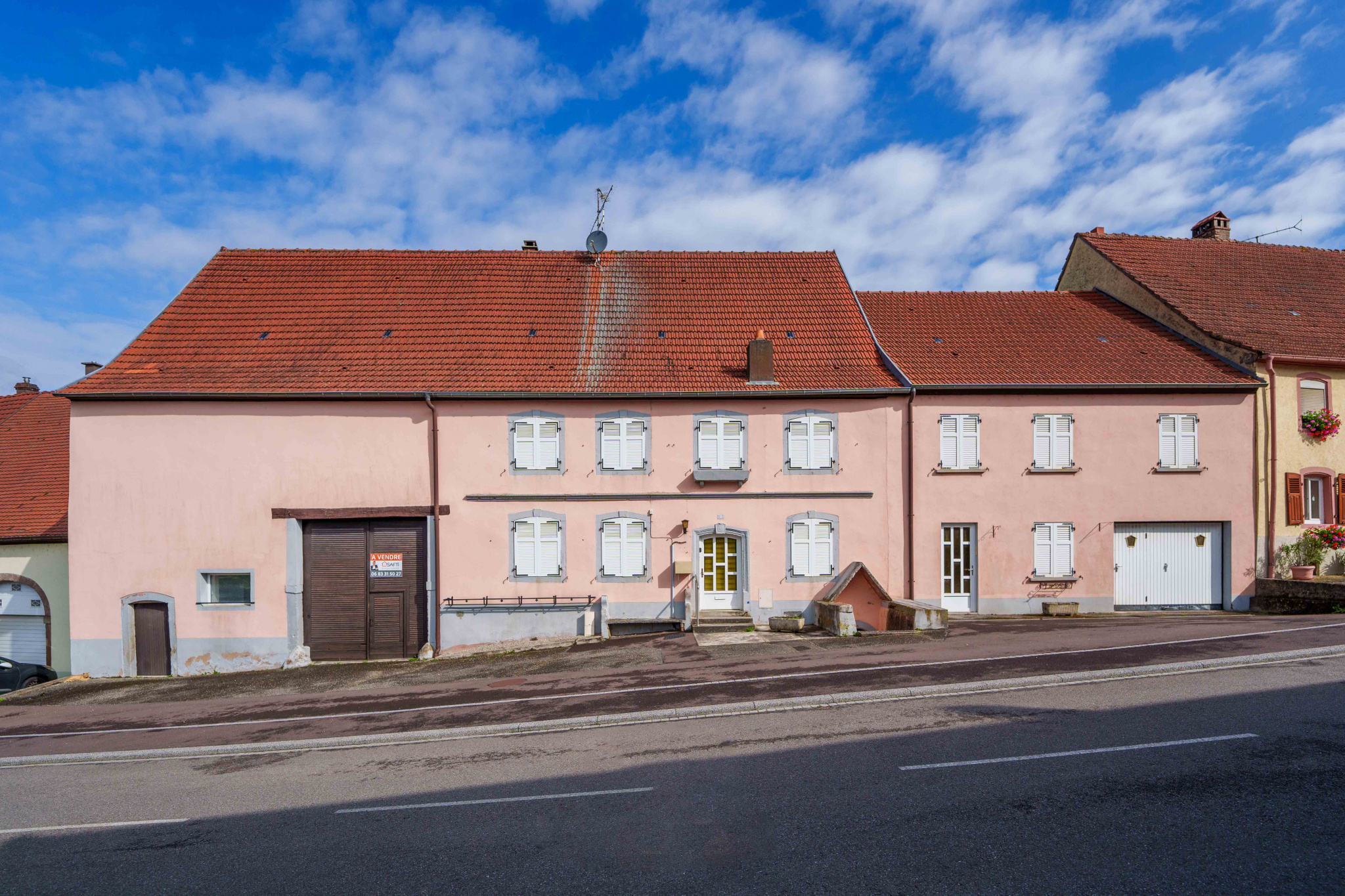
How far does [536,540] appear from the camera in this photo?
1558cm

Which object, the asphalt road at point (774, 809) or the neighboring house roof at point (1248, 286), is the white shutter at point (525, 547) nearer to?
the asphalt road at point (774, 809)

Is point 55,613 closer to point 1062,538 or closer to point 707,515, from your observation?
point 707,515

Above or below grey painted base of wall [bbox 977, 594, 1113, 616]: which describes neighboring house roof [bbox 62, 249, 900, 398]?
above

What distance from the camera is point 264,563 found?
15445 millimetres

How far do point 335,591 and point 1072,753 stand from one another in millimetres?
15199

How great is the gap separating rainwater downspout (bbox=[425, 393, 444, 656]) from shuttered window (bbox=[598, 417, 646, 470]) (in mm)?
3919

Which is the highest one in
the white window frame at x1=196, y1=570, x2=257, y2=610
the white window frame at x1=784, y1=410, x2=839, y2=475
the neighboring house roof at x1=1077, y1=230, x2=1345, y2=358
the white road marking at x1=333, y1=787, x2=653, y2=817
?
the neighboring house roof at x1=1077, y1=230, x2=1345, y2=358

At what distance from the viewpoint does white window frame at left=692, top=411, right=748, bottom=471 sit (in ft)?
51.4

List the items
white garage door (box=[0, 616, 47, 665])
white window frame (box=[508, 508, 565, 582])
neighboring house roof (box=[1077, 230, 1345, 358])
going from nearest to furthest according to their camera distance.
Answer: white window frame (box=[508, 508, 565, 582]), white garage door (box=[0, 616, 47, 665]), neighboring house roof (box=[1077, 230, 1345, 358])

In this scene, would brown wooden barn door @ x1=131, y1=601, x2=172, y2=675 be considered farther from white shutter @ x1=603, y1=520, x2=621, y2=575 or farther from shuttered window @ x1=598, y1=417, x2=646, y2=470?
shuttered window @ x1=598, y1=417, x2=646, y2=470

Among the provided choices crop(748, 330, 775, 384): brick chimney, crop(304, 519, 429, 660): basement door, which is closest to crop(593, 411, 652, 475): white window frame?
crop(748, 330, 775, 384): brick chimney

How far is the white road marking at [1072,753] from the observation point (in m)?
6.74

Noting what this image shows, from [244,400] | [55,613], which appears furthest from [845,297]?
[55,613]

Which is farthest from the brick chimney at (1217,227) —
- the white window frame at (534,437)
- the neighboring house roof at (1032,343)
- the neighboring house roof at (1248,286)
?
the white window frame at (534,437)
